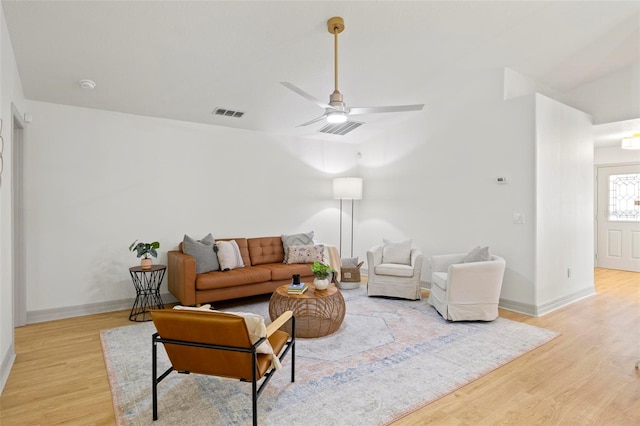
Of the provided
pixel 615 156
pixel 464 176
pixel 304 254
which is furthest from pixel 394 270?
pixel 615 156

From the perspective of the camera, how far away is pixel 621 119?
5.09m

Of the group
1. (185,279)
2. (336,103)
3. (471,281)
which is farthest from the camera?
(185,279)

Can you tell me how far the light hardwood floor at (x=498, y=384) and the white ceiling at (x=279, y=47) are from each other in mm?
2891

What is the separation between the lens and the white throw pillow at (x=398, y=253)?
212 inches

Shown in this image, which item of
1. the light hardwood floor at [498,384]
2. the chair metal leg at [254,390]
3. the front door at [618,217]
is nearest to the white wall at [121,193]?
the light hardwood floor at [498,384]

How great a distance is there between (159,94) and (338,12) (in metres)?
2.55

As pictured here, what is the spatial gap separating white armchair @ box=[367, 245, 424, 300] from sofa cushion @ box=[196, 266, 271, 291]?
1.60 metres

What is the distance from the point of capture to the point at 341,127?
632 centimetres

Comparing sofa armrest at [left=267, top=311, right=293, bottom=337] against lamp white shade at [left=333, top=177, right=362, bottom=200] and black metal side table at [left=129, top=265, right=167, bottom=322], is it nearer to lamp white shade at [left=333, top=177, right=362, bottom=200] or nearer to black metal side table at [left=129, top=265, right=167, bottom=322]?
black metal side table at [left=129, top=265, right=167, bottom=322]

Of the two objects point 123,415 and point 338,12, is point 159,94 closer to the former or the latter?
point 338,12

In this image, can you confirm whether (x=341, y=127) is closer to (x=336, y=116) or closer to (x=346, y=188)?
(x=346, y=188)

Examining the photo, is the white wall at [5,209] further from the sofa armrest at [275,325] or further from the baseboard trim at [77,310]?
the sofa armrest at [275,325]

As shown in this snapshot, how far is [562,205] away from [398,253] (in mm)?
2381

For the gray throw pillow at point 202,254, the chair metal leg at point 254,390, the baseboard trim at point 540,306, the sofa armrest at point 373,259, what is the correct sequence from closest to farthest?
the chair metal leg at point 254,390 → the baseboard trim at point 540,306 → the gray throw pillow at point 202,254 → the sofa armrest at point 373,259
